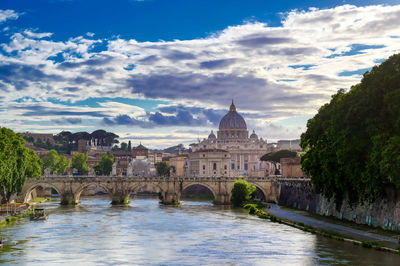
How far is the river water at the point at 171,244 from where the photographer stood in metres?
37.4

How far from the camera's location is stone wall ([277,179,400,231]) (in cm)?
4512

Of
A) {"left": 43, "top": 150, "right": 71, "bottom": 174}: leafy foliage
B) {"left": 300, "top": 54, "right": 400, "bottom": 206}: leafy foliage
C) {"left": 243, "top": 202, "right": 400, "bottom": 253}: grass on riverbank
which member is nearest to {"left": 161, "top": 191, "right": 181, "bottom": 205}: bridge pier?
{"left": 243, "top": 202, "right": 400, "bottom": 253}: grass on riverbank

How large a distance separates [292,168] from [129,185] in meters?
24.3

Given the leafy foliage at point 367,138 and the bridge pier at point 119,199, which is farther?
the bridge pier at point 119,199

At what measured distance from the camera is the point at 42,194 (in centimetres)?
10738

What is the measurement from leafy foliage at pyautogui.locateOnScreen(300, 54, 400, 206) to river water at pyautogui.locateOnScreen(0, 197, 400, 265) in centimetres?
532

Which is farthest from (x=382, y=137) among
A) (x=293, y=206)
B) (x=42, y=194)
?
(x=42, y=194)

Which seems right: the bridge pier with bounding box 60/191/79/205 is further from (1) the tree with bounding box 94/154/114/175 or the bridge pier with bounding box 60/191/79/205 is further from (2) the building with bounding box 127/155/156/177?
(2) the building with bounding box 127/155/156/177

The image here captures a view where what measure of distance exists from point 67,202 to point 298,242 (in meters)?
48.7

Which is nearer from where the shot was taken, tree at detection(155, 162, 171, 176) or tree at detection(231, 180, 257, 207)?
tree at detection(231, 180, 257, 207)

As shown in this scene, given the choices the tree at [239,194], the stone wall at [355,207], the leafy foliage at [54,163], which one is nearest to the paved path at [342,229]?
the stone wall at [355,207]

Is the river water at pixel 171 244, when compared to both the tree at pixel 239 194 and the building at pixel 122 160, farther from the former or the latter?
the building at pixel 122 160

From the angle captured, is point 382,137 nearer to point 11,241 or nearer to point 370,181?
point 370,181

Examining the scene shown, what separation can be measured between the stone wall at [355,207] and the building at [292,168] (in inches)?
500
